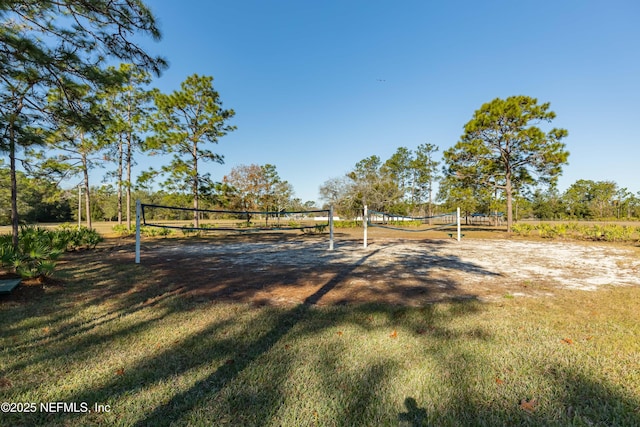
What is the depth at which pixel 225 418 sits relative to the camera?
5.43 ft

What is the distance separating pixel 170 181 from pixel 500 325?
59.1 feet

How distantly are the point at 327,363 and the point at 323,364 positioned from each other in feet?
0.12

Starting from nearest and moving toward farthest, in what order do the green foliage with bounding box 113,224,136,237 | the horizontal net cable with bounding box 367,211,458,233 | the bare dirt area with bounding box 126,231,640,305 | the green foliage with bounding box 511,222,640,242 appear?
the bare dirt area with bounding box 126,231,640,305 < the horizontal net cable with bounding box 367,211,458,233 < the green foliage with bounding box 511,222,640,242 < the green foliage with bounding box 113,224,136,237

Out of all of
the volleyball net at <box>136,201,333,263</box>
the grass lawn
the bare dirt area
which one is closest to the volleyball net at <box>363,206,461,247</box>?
the bare dirt area

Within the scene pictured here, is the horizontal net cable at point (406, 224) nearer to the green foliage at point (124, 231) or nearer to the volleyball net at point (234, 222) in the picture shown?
the volleyball net at point (234, 222)

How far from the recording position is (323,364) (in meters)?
2.26

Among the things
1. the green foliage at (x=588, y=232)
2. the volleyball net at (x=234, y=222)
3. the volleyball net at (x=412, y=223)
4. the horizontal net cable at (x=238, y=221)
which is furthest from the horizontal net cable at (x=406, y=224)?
the green foliage at (x=588, y=232)

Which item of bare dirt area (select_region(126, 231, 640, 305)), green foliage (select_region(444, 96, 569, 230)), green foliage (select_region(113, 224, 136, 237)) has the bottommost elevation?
bare dirt area (select_region(126, 231, 640, 305))

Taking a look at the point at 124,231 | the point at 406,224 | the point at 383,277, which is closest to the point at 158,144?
the point at 124,231

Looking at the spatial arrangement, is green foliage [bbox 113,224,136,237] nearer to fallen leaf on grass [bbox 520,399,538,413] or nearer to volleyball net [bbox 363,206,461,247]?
volleyball net [bbox 363,206,461,247]

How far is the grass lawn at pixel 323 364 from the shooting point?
1707 millimetres

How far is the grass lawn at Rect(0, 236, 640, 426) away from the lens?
1707 millimetres

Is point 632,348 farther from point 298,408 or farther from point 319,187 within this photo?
point 319,187

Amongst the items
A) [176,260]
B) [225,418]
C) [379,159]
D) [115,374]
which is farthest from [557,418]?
[379,159]
